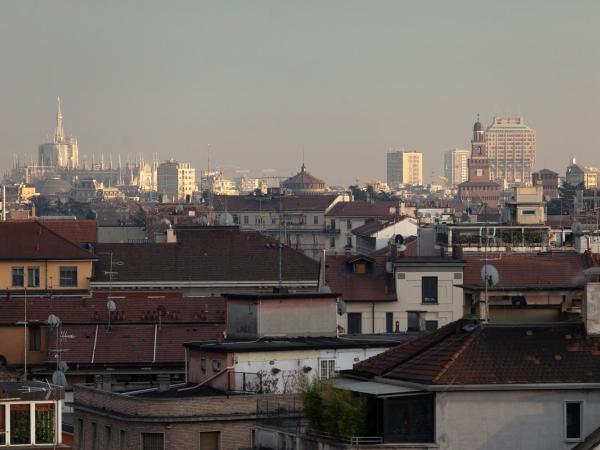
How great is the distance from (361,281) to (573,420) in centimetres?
4204

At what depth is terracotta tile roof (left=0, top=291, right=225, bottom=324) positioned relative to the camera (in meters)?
55.2

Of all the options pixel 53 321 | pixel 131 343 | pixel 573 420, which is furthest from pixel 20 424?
pixel 53 321

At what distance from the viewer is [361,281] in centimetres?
7000

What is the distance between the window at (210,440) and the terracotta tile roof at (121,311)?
18.0m

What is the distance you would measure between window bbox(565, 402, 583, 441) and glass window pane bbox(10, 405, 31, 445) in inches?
279

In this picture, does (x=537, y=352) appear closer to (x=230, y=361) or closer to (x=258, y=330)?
(x=230, y=361)

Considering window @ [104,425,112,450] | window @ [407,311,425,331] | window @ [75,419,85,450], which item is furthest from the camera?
window @ [407,311,425,331]

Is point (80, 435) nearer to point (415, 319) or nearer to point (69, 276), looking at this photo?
point (415, 319)

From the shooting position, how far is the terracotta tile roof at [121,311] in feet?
181

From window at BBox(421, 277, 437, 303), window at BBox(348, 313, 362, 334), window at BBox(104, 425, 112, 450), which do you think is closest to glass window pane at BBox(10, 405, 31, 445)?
window at BBox(104, 425, 112, 450)

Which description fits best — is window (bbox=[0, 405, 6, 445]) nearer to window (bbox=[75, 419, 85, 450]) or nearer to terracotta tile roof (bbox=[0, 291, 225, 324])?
window (bbox=[75, 419, 85, 450])

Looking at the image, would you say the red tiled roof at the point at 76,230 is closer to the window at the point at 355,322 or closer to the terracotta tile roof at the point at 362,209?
the window at the point at 355,322

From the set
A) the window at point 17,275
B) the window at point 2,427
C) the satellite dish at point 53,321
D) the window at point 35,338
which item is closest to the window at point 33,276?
the window at point 17,275

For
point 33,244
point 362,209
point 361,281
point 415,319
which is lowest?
point 415,319
